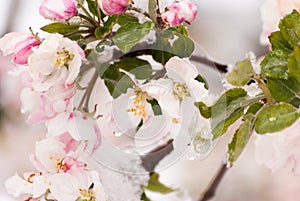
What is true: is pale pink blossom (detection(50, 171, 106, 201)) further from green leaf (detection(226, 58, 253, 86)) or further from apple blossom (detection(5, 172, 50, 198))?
green leaf (detection(226, 58, 253, 86))

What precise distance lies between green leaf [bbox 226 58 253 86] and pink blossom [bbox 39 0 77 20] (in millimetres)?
114

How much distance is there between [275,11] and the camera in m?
0.51

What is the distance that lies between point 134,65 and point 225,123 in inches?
3.3

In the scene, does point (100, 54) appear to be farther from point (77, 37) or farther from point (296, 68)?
point (296, 68)

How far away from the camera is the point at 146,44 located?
427mm

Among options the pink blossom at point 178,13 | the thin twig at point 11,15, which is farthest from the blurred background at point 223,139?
the pink blossom at point 178,13

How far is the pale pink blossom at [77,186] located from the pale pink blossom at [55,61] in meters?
0.06

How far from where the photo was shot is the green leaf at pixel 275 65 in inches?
14.9

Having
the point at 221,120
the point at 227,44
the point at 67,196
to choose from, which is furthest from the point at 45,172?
the point at 227,44

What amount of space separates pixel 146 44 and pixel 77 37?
5 centimetres

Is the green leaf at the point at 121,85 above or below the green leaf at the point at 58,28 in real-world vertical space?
below

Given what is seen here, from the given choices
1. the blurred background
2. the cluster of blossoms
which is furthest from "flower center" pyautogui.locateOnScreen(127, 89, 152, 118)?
the blurred background

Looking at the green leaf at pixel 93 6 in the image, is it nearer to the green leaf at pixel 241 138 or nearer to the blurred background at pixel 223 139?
the green leaf at pixel 241 138

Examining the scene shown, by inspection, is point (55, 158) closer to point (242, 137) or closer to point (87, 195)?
point (87, 195)
